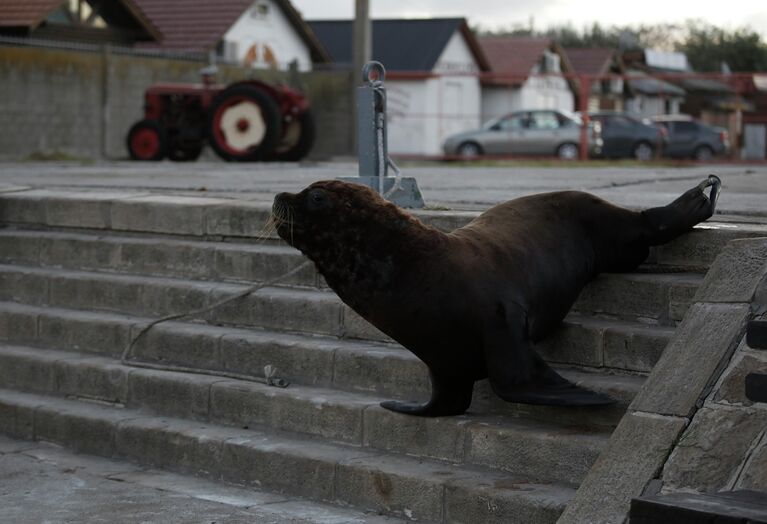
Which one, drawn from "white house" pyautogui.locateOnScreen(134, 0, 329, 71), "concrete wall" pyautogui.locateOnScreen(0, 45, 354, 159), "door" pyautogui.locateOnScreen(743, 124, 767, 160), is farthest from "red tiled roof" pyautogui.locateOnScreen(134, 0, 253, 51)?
"door" pyautogui.locateOnScreen(743, 124, 767, 160)

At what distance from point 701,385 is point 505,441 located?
31.6 inches

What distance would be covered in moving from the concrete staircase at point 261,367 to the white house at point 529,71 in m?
36.9

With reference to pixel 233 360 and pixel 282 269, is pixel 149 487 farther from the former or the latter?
pixel 282 269

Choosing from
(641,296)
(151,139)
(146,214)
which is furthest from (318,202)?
(151,139)

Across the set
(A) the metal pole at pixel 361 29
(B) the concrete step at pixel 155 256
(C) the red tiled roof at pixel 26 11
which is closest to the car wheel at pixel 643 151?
(A) the metal pole at pixel 361 29

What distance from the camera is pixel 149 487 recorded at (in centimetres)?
534

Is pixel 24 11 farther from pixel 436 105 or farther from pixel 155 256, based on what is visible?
pixel 155 256

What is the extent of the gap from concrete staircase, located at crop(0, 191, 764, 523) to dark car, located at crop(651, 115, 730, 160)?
24.7 metres

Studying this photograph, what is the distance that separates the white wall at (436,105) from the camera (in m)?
35.4

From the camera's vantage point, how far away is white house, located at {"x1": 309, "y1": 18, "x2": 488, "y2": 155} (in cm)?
3703

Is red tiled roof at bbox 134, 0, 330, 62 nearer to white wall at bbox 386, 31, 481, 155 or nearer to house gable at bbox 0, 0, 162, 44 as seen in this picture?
white wall at bbox 386, 31, 481, 155

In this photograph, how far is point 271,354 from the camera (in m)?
5.91

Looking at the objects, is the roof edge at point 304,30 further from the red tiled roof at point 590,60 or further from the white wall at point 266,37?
the red tiled roof at point 590,60

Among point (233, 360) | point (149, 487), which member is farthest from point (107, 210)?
point (149, 487)
